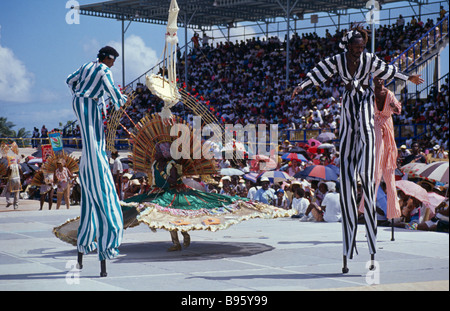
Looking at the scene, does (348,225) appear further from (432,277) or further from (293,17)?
(293,17)

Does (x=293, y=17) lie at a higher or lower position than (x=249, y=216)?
higher

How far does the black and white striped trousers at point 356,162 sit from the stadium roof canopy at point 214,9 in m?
27.0

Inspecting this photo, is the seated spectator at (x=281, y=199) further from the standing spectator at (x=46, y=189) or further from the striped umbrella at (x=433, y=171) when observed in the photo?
the standing spectator at (x=46, y=189)

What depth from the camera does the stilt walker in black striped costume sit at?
6770 millimetres

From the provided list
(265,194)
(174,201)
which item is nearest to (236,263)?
(174,201)

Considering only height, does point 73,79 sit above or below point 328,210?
above

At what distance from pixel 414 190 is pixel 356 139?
176 inches

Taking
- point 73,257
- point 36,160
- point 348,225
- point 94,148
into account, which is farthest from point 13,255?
point 36,160

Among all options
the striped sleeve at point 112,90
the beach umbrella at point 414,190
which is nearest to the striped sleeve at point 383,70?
the striped sleeve at point 112,90

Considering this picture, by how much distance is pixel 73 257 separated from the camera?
8148 mm

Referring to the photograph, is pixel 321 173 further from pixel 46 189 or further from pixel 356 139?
pixel 356 139

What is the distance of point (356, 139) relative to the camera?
6.79 m

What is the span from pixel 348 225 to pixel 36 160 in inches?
736

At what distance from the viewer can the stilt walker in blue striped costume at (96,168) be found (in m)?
6.67
